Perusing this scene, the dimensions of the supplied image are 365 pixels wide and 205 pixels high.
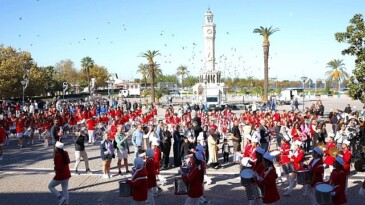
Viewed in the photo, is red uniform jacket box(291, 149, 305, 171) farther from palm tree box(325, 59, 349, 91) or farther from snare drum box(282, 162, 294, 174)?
palm tree box(325, 59, 349, 91)

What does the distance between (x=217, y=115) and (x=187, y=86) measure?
5088 inches

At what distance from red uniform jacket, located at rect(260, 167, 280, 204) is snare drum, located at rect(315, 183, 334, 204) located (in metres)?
0.93

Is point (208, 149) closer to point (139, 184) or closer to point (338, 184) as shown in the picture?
point (139, 184)

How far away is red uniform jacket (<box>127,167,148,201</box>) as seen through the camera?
29.1ft

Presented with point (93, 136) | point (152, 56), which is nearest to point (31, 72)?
point (152, 56)

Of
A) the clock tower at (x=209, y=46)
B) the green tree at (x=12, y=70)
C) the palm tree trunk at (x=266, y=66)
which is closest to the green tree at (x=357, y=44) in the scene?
the palm tree trunk at (x=266, y=66)

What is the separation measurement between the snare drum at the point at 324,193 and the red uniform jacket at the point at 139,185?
3.95 meters

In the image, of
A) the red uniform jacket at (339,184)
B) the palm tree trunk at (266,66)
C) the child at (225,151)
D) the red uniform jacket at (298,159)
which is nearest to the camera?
the red uniform jacket at (339,184)

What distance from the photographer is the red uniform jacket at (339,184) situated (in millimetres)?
8398

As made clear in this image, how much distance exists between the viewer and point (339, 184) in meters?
8.51

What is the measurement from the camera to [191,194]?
908 centimetres

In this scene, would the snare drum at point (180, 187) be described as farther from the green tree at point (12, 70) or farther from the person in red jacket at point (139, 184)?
the green tree at point (12, 70)

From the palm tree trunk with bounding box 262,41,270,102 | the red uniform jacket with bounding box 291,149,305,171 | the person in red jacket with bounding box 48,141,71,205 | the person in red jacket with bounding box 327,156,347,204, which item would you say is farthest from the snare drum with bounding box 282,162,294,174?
the palm tree trunk with bounding box 262,41,270,102

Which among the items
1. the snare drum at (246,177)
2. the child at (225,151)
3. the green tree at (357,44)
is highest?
the green tree at (357,44)
